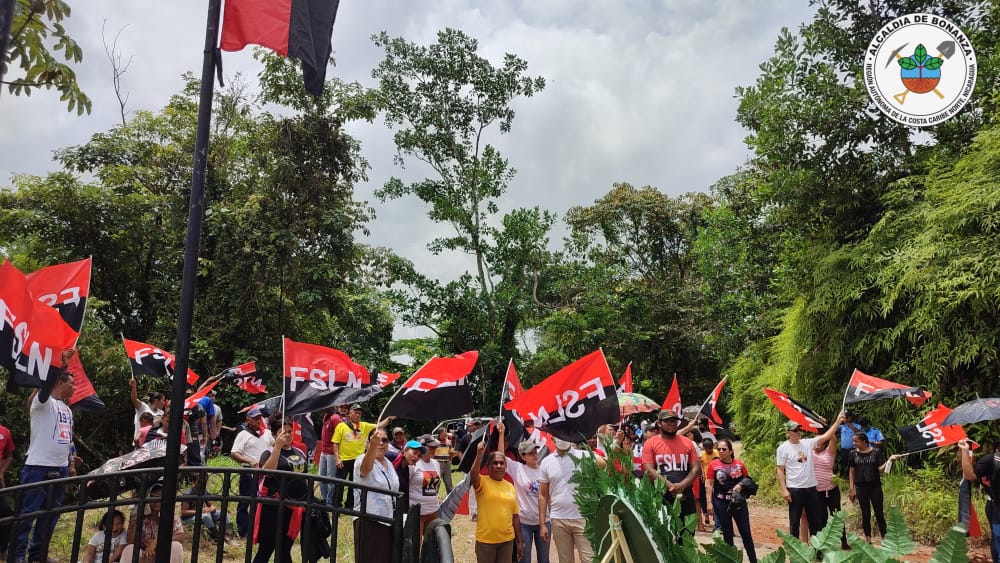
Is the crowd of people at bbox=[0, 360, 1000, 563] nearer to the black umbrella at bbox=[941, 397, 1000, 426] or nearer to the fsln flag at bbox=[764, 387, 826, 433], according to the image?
the black umbrella at bbox=[941, 397, 1000, 426]

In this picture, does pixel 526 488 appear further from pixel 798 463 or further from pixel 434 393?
pixel 798 463

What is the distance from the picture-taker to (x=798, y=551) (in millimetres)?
1669

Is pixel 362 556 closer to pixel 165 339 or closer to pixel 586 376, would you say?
pixel 586 376

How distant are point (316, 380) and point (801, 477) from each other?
612 cm

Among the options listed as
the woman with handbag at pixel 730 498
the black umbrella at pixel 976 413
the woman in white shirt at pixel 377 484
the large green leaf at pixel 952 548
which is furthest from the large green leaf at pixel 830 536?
the black umbrella at pixel 976 413

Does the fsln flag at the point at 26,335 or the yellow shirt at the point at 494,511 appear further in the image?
the yellow shirt at the point at 494,511

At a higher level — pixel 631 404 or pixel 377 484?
pixel 631 404

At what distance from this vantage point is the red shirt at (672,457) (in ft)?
24.4

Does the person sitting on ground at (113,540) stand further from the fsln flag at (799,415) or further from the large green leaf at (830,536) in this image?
the fsln flag at (799,415)

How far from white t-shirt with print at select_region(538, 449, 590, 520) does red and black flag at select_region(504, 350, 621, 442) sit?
0.92 ft

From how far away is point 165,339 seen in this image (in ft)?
63.3

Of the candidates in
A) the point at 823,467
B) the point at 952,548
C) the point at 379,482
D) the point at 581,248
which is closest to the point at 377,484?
the point at 379,482

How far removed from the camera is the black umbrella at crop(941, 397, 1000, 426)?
7.11 metres

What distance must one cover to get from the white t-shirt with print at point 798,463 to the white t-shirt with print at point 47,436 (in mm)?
8239
